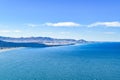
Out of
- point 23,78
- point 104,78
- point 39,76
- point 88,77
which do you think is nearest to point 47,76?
point 39,76

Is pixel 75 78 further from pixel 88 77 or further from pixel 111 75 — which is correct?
pixel 111 75

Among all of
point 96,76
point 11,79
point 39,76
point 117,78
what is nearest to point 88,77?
point 96,76

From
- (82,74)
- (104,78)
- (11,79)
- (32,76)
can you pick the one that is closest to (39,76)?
(32,76)

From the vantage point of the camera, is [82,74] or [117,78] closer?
[117,78]

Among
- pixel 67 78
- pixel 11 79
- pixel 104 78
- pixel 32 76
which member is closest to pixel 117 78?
pixel 104 78

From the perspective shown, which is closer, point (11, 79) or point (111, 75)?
point (11, 79)

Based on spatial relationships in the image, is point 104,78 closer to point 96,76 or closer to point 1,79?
point 96,76

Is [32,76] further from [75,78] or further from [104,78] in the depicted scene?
[104,78]
